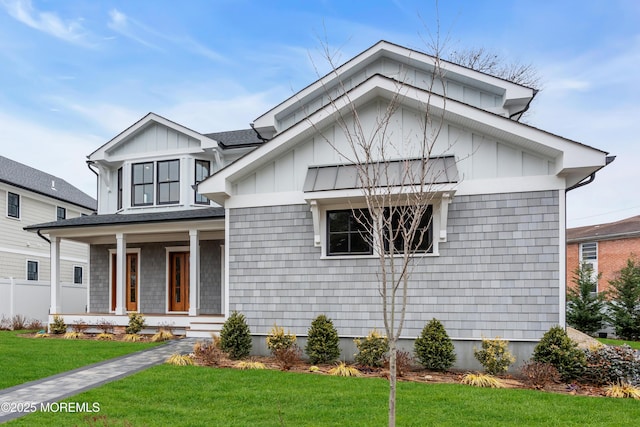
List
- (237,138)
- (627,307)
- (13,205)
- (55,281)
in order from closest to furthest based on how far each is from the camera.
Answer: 1. (55,281)
2. (237,138)
3. (627,307)
4. (13,205)

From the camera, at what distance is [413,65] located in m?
11.7

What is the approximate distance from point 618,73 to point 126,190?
737 inches

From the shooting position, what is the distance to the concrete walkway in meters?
5.96

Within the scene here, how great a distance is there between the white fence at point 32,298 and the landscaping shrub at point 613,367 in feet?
64.9

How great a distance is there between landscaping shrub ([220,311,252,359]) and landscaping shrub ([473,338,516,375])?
4.67m

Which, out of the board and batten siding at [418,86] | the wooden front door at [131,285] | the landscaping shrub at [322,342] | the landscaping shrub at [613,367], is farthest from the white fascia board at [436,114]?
the wooden front door at [131,285]

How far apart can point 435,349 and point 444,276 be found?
143 cm

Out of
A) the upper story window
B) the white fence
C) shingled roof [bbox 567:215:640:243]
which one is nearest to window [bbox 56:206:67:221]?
the white fence

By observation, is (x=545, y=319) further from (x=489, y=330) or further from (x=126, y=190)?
(x=126, y=190)

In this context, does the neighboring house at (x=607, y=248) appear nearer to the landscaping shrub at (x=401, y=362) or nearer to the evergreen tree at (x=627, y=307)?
the evergreen tree at (x=627, y=307)

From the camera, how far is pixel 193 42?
49.6 ft

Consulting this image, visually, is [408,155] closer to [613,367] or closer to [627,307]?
[613,367]

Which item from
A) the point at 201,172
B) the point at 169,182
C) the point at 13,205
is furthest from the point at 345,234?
the point at 13,205

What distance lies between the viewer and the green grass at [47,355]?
7855mm
